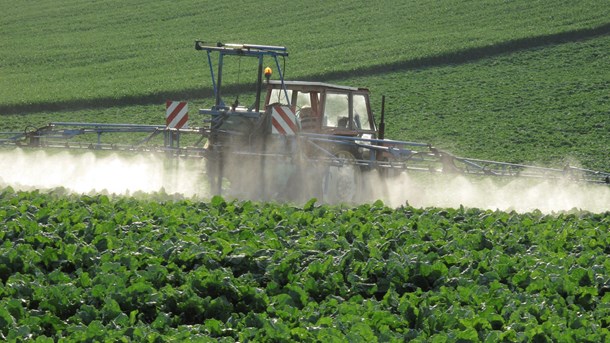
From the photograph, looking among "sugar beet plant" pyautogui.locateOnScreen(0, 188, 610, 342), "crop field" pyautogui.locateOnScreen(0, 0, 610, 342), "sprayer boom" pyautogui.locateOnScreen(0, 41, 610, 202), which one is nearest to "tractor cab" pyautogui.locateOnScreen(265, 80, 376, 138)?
"sprayer boom" pyautogui.locateOnScreen(0, 41, 610, 202)

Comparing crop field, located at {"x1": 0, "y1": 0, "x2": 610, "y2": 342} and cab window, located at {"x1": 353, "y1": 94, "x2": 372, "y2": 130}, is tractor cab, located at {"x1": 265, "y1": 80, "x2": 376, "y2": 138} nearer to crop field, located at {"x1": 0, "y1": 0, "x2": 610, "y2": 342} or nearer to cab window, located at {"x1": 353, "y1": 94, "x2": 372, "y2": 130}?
cab window, located at {"x1": 353, "y1": 94, "x2": 372, "y2": 130}

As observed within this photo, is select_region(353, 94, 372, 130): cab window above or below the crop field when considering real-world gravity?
above

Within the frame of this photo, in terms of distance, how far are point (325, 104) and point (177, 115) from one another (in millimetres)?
2657

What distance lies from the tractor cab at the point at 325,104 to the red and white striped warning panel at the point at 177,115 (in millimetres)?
1499

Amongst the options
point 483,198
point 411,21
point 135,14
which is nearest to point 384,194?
point 483,198

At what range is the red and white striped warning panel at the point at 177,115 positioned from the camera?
19.2 metres

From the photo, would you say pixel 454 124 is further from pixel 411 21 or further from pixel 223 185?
pixel 411 21

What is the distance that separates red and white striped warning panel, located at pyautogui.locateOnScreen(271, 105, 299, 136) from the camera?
704 inches

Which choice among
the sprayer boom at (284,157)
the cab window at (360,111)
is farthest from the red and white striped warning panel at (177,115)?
the cab window at (360,111)

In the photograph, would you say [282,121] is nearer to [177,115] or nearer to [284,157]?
[284,157]

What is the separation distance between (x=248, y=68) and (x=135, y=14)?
14.4 m

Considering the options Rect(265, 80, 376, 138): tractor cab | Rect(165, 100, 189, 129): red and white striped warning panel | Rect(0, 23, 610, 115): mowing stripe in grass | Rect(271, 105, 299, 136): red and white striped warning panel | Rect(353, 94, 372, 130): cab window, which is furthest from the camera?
Rect(0, 23, 610, 115): mowing stripe in grass

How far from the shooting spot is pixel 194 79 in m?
35.3

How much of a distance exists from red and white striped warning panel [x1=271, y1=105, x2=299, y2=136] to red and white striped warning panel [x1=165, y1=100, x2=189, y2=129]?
2048 millimetres
